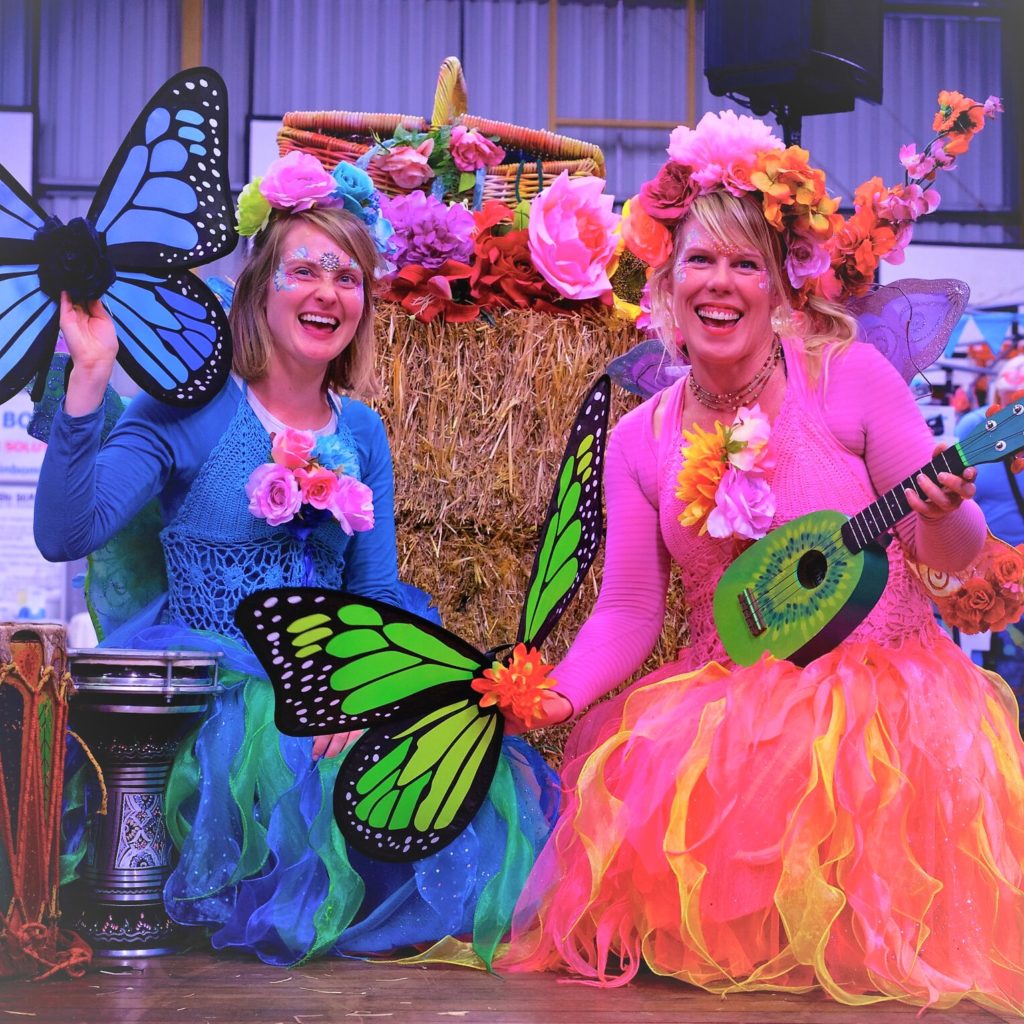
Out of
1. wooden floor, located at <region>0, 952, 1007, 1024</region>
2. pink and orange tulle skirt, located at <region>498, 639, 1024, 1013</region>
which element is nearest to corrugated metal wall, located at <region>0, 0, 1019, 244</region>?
pink and orange tulle skirt, located at <region>498, 639, 1024, 1013</region>

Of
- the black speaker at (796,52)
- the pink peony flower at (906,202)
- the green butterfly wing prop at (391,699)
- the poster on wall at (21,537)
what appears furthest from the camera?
the poster on wall at (21,537)

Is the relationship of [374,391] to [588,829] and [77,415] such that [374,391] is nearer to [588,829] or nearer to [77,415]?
[77,415]

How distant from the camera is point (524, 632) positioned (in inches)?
82.0

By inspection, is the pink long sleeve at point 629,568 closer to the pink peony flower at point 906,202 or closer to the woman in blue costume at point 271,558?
the woman in blue costume at point 271,558

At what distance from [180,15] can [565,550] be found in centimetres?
510

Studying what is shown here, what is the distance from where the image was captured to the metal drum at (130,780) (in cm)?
201

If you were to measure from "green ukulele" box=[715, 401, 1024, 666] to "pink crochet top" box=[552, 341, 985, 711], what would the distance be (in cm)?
8

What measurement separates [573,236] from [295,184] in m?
0.65

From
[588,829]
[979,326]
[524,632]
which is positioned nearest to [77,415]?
[524,632]

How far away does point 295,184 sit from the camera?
234 cm

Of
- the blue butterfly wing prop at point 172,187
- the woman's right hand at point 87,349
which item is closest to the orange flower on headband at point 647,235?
the blue butterfly wing prop at point 172,187

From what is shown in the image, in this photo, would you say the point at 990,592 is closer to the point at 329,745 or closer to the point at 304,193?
the point at 329,745

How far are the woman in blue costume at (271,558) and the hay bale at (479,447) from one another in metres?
0.23

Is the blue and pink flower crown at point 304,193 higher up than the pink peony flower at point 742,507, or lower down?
higher up
